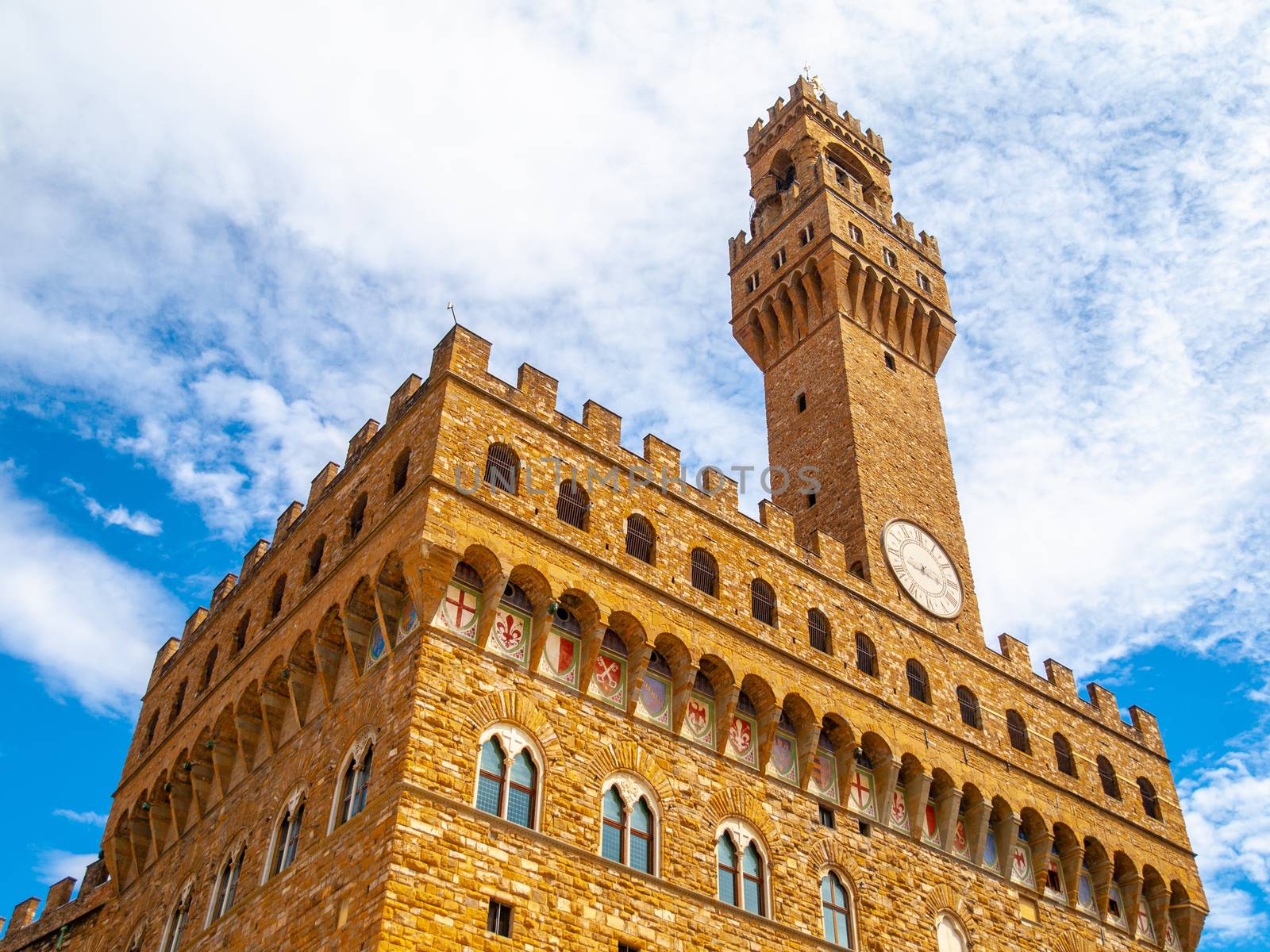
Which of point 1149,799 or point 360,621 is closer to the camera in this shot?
point 360,621

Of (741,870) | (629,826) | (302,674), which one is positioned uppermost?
(302,674)

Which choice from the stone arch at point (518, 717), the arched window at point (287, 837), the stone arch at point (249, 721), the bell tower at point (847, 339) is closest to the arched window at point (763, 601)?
the bell tower at point (847, 339)

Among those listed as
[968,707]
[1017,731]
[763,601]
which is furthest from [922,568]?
[763,601]

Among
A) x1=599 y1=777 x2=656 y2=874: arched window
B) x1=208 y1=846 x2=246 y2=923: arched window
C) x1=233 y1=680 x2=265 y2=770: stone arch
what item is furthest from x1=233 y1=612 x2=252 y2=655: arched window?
x1=599 y1=777 x2=656 y2=874: arched window

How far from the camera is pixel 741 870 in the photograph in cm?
2077

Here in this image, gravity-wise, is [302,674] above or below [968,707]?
below

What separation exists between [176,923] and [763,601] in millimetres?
12419

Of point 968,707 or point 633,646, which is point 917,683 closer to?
point 968,707

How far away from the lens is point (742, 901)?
2047 cm

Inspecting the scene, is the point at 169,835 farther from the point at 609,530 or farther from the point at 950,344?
the point at 950,344

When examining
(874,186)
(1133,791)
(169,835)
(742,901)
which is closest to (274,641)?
(169,835)

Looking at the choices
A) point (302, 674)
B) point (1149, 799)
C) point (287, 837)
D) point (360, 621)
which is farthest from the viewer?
point (1149, 799)

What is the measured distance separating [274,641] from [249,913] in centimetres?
514

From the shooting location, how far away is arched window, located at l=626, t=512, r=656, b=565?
887 inches
